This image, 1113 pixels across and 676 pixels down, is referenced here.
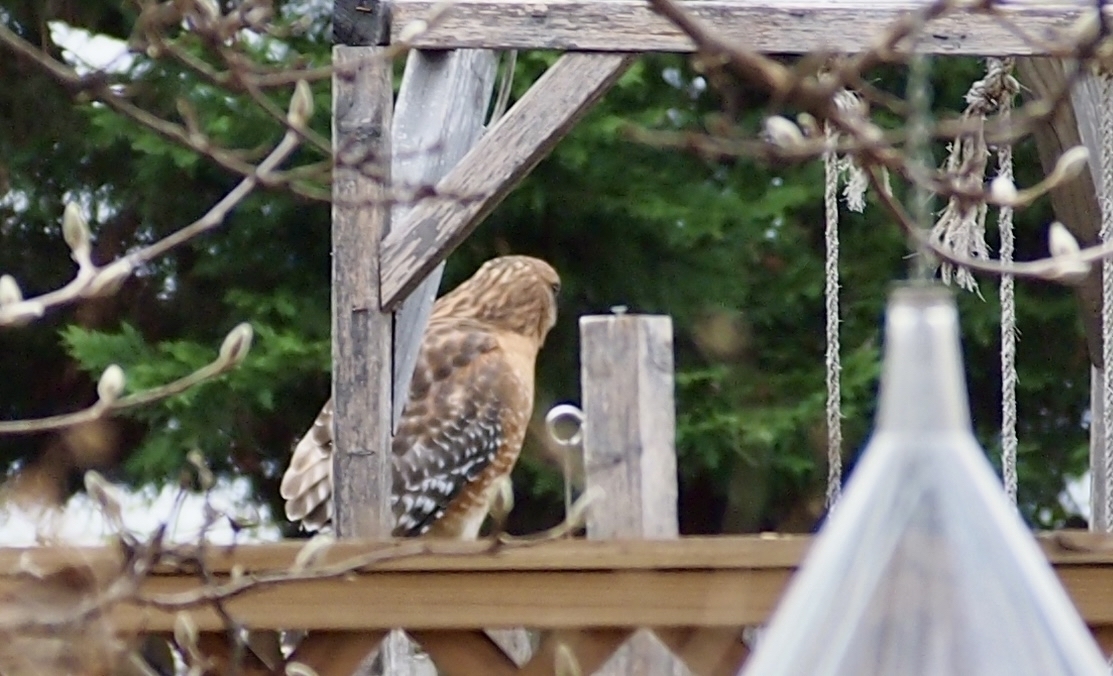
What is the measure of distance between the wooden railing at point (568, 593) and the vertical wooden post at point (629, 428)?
0.75 meters

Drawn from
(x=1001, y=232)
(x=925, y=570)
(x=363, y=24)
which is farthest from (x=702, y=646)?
(x=1001, y=232)

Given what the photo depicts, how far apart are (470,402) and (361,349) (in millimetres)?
2126

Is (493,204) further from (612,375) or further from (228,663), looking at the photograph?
(228,663)

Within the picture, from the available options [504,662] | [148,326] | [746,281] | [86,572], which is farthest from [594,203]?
[86,572]

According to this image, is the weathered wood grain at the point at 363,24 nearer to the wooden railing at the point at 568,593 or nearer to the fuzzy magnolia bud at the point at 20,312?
the wooden railing at the point at 568,593

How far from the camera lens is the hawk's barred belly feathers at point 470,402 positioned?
5.33 meters

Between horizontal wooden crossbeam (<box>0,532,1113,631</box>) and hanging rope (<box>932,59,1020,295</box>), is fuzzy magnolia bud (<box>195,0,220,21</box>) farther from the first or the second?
hanging rope (<box>932,59,1020,295</box>)

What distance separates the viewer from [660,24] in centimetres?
325

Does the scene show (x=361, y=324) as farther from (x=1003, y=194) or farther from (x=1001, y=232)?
(x=1003, y=194)

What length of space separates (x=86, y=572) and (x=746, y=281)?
585cm

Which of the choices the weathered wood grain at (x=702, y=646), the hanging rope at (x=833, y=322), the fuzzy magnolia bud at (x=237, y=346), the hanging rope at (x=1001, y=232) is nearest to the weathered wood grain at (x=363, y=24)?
the hanging rope at (x=833, y=322)

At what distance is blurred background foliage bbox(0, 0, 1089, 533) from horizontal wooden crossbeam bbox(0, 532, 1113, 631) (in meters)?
4.68

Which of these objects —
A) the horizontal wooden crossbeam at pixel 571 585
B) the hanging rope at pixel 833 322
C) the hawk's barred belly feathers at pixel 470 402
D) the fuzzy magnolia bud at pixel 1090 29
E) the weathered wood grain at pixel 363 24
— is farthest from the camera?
the hawk's barred belly feathers at pixel 470 402

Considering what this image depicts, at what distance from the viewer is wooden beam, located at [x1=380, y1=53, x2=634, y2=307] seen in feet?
10.7
